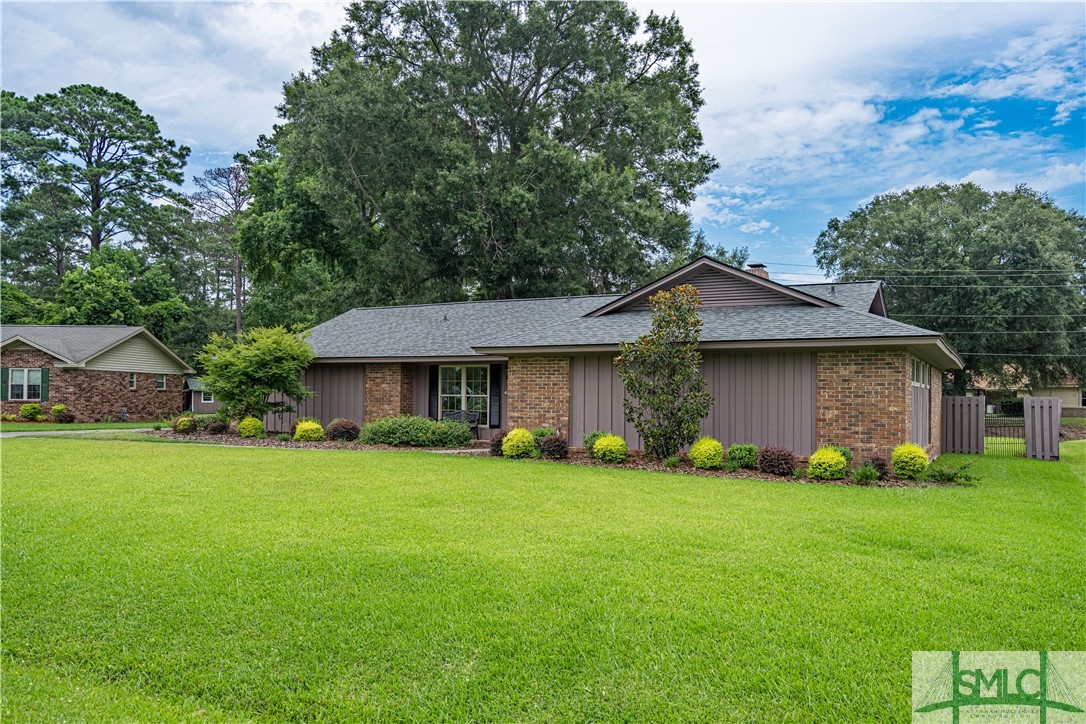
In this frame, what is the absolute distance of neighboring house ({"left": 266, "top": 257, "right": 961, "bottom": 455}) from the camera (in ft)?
38.4

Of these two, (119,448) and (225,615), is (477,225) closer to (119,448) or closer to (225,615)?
(119,448)

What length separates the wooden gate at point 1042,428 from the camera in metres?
15.3

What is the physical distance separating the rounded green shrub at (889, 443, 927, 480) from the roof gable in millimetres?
4113

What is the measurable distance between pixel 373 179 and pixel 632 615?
24817 mm

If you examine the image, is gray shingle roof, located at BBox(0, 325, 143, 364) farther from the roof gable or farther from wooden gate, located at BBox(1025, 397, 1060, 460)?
wooden gate, located at BBox(1025, 397, 1060, 460)

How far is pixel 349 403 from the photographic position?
60.9 feet

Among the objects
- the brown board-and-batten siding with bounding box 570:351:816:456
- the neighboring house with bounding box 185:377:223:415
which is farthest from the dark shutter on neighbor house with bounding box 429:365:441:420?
the neighboring house with bounding box 185:377:223:415

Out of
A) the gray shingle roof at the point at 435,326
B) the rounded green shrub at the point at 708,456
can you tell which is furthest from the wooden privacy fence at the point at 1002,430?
the gray shingle roof at the point at 435,326

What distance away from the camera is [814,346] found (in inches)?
463

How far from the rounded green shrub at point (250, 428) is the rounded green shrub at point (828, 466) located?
43.9 ft

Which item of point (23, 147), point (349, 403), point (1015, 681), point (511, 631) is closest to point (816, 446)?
point (1015, 681)

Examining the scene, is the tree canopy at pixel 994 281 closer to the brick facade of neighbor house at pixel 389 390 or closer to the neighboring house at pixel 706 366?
the neighboring house at pixel 706 366

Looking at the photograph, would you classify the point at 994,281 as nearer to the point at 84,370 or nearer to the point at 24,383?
the point at 84,370

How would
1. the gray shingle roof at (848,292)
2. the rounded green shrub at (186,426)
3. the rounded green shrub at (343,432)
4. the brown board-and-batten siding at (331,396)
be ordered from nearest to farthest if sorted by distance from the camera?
1. the gray shingle roof at (848,292)
2. the rounded green shrub at (343,432)
3. the rounded green shrub at (186,426)
4. the brown board-and-batten siding at (331,396)
